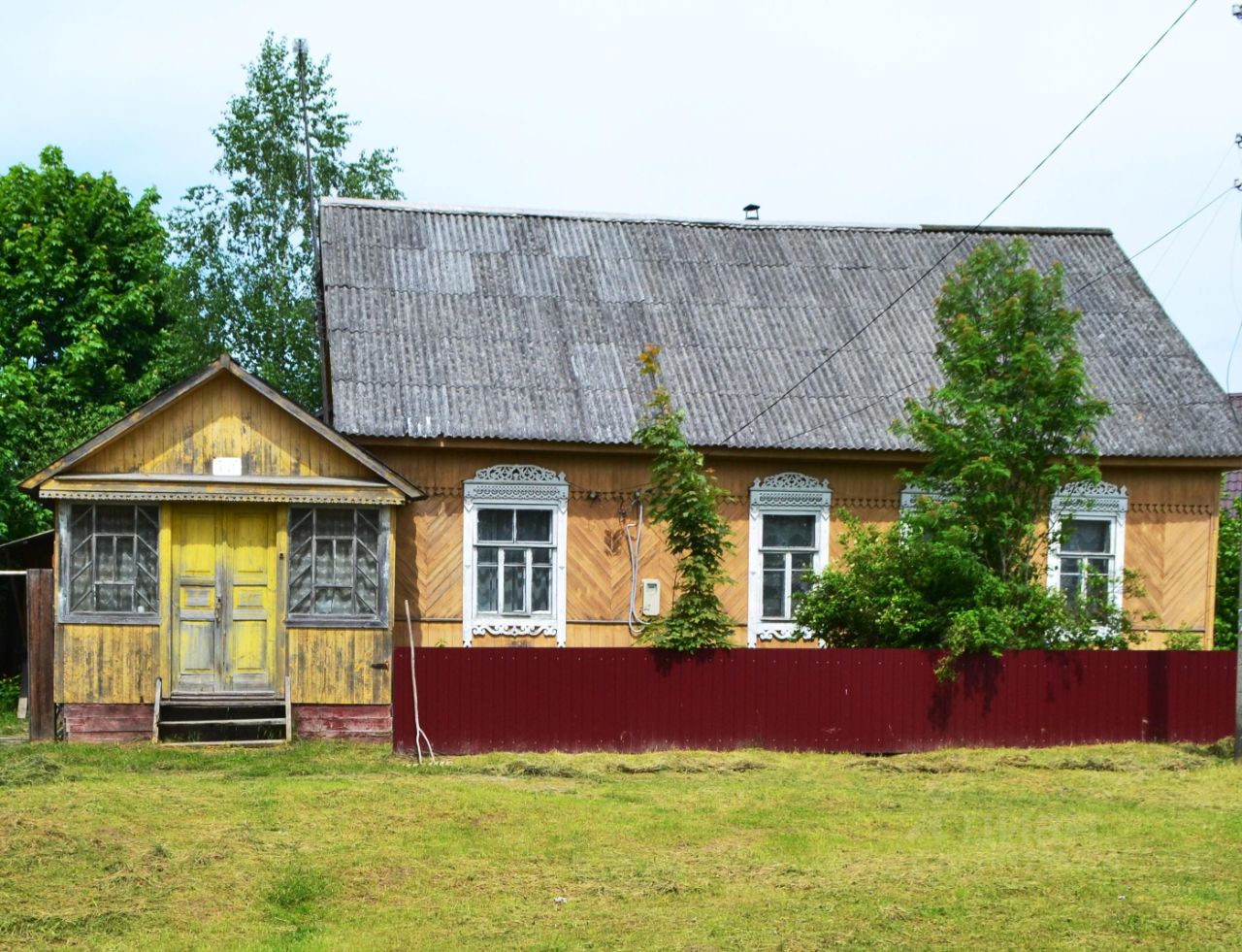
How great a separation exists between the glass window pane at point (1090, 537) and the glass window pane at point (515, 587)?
7.05 m

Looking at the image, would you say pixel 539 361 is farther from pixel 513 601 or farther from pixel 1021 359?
pixel 1021 359

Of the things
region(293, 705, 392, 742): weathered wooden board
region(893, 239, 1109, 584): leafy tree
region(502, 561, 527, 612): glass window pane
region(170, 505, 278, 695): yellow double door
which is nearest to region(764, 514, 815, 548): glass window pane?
region(893, 239, 1109, 584): leafy tree

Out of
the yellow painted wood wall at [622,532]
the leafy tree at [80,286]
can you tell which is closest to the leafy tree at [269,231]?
the leafy tree at [80,286]

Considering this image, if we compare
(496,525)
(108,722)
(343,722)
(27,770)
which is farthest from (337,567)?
(27,770)

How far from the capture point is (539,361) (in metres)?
19.8

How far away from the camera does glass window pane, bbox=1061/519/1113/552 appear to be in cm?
2012

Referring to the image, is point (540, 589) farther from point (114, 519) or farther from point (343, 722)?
point (114, 519)

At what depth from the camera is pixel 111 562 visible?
16547mm

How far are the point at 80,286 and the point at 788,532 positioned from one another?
19114 mm

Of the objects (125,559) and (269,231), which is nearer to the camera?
(125,559)

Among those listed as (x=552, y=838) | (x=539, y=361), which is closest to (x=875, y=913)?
(x=552, y=838)

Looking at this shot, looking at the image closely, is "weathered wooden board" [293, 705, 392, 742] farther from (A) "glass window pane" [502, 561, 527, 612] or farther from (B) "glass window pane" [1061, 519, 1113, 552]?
(B) "glass window pane" [1061, 519, 1113, 552]

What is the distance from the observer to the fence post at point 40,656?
1628 cm

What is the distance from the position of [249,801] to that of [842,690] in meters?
6.56
